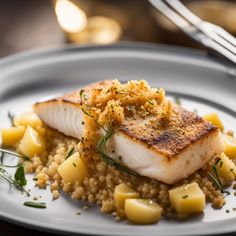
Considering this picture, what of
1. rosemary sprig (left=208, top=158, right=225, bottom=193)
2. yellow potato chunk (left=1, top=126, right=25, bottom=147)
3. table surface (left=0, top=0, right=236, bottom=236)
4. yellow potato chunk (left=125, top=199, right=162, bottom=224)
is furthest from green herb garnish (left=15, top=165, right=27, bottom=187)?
table surface (left=0, top=0, right=236, bottom=236)

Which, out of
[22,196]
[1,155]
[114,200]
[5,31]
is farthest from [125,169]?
[5,31]

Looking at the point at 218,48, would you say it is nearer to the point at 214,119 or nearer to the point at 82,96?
the point at 214,119

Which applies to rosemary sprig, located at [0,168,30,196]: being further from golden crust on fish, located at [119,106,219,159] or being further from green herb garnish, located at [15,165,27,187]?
golden crust on fish, located at [119,106,219,159]

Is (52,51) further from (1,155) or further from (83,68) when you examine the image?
(1,155)

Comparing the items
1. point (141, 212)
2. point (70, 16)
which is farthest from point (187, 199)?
point (70, 16)

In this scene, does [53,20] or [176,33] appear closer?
[176,33]
